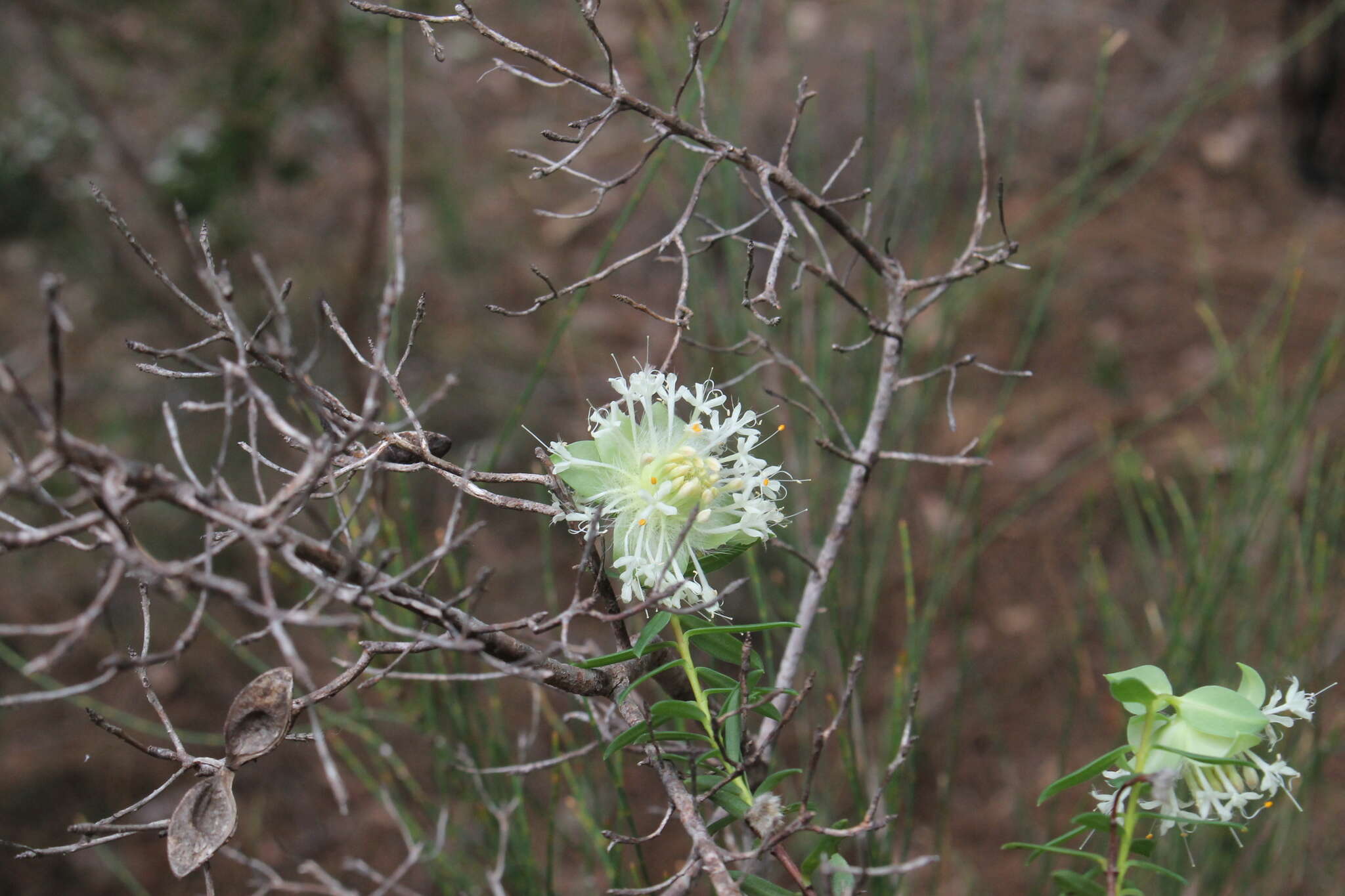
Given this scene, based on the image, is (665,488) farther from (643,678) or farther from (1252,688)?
(1252,688)

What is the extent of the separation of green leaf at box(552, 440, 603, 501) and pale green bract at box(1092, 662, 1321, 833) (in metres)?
0.21

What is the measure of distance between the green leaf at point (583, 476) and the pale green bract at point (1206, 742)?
0.70ft

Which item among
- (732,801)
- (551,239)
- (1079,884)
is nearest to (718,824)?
(732,801)

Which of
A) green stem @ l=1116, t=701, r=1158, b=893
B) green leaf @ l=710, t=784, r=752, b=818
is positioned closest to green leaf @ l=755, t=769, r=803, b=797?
green leaf @ l=710, t=784, r=752, b=818

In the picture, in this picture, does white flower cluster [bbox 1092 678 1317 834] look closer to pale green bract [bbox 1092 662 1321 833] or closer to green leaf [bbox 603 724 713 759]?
pale green bract [bbox 1092 662 1321 833]

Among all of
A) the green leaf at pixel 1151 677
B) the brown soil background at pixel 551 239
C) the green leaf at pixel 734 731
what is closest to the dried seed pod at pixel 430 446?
the green leaf at pixel 734 731

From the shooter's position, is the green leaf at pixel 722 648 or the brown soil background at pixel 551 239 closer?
the green leaf at pixel 722 648

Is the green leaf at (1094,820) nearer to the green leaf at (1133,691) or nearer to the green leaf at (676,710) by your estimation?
the green leaf at (1133,691)

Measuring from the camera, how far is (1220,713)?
0.36 metres

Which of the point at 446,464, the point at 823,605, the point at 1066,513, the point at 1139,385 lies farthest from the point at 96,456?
the point at 1139,385

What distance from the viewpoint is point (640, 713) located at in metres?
0.43

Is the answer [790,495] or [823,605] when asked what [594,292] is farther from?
[823,605]

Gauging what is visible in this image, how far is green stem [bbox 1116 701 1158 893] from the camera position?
1.22 feet

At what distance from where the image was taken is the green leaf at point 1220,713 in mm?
354
